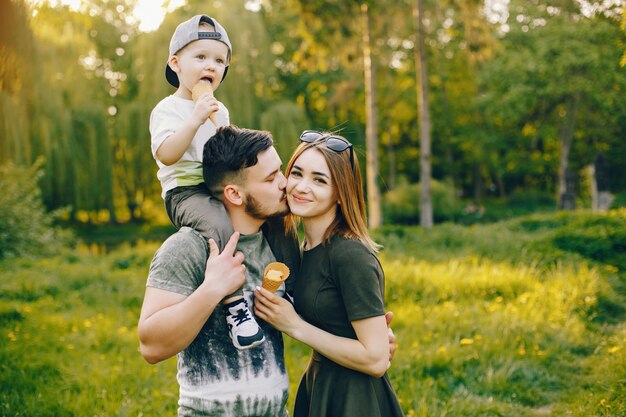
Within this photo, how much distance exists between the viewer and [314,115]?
96.2 ft

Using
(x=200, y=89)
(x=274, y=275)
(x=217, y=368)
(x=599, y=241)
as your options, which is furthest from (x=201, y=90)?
(x=599, y=241)

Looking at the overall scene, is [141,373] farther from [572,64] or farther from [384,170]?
[384,170]

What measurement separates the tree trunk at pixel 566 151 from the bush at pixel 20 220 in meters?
17.8

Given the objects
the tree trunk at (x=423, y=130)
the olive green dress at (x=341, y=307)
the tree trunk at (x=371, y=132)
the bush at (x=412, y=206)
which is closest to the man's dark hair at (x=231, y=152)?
the olive green dress at (x=341, y=307)

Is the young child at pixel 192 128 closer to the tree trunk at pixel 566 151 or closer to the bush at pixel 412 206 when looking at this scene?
the bush at pixel 412 206

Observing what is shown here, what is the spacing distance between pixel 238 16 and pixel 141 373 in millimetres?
16801

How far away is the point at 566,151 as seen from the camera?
2347 centimetres

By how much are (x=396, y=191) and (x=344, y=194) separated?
21.0 metres

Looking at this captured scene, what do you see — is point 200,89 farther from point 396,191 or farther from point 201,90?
point 396,191

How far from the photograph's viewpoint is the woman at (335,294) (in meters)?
2.03

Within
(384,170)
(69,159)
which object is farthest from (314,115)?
(69,159)

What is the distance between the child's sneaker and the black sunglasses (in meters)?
0.67

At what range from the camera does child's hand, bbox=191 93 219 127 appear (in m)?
2.12

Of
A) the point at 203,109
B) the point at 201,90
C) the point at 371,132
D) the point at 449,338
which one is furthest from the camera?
the point at 371,132
